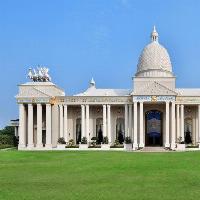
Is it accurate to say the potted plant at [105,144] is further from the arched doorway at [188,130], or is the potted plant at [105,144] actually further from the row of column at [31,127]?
the arched doorway at [188,130]

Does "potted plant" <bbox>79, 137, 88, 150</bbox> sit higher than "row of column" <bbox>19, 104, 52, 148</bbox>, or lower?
lower

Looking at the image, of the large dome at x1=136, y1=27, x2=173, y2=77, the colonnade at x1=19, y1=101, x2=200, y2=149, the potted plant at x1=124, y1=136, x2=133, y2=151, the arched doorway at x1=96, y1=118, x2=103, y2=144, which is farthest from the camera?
the large dome at x1=136, y1=27, x2=173, y2=77

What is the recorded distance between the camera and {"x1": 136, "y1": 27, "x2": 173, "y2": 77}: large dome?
80.7m

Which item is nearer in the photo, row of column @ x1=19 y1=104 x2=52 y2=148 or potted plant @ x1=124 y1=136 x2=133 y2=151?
potted plant @ x1=124 y1=136 x2=133 y2=151

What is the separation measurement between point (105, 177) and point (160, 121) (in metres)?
54.0

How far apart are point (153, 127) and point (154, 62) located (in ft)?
37.6

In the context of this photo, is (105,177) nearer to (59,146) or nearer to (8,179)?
(8,179)

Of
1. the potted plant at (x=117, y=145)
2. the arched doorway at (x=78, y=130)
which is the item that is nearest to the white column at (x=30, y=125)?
the arched doorway at (x=78, y=130)

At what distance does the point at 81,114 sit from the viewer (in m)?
77.4

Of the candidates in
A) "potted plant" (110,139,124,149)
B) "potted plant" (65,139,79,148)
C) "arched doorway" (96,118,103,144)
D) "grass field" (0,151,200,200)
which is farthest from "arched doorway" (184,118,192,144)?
"grass field" (0,151,200,200)

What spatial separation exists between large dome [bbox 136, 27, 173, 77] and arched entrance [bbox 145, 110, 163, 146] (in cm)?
676

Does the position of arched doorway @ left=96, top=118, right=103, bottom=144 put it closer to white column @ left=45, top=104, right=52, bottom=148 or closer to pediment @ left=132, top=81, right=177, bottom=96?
white column @ left=45, top=104, right=52, bottom=148

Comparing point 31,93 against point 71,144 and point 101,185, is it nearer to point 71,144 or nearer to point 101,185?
point 71,144

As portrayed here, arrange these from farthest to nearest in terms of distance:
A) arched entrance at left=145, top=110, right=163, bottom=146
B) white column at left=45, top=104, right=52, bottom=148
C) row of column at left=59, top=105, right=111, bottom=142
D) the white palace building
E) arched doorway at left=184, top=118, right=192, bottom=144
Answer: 1. arched entrance at left=145, top=110, right=163, bottom=146
2. arched doorway at left=184, top=118, right=192, bottom=144
3. row of column at left=59, top=105, right=111, bottom=142
4. white column at left=45, top=104, right=52, bottom=148
5. the white palace building
